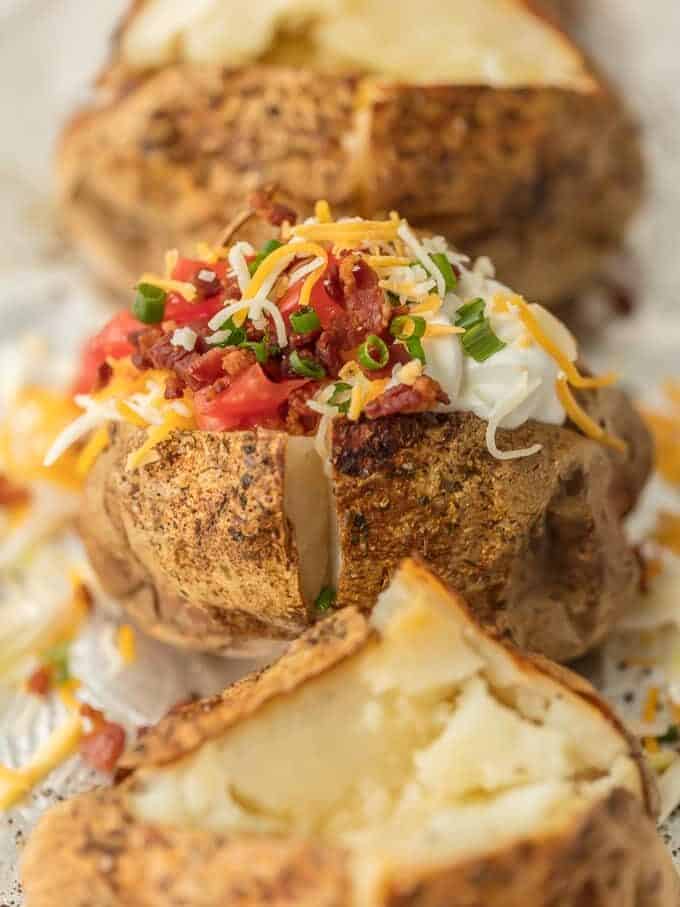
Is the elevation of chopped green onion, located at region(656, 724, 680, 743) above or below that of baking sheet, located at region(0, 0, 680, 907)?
below

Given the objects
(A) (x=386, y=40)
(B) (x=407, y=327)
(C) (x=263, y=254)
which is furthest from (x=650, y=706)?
(A) (x=386, y=40)

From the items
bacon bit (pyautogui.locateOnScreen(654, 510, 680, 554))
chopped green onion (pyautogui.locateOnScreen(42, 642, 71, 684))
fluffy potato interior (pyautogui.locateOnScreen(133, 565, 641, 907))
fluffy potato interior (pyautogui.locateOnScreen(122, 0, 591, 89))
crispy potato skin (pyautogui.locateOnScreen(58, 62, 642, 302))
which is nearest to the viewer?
fluffy potato interior (pyautogui.locateOnScreen(133, 565, 641, 907))

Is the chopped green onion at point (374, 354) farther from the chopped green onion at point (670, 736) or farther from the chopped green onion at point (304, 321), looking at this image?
the chopped green onion at point (670, 736)

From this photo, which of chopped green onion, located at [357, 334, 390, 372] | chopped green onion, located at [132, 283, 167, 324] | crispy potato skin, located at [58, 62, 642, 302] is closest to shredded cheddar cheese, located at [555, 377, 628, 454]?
chopped green onion, located at [357, 334, 390, 372]

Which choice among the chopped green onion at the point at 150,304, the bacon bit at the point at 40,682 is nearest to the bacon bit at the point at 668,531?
the chopped green onion at the point at 150,304

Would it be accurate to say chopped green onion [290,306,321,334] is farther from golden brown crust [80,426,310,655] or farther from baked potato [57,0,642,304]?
baked potato [57,0,642,304]
